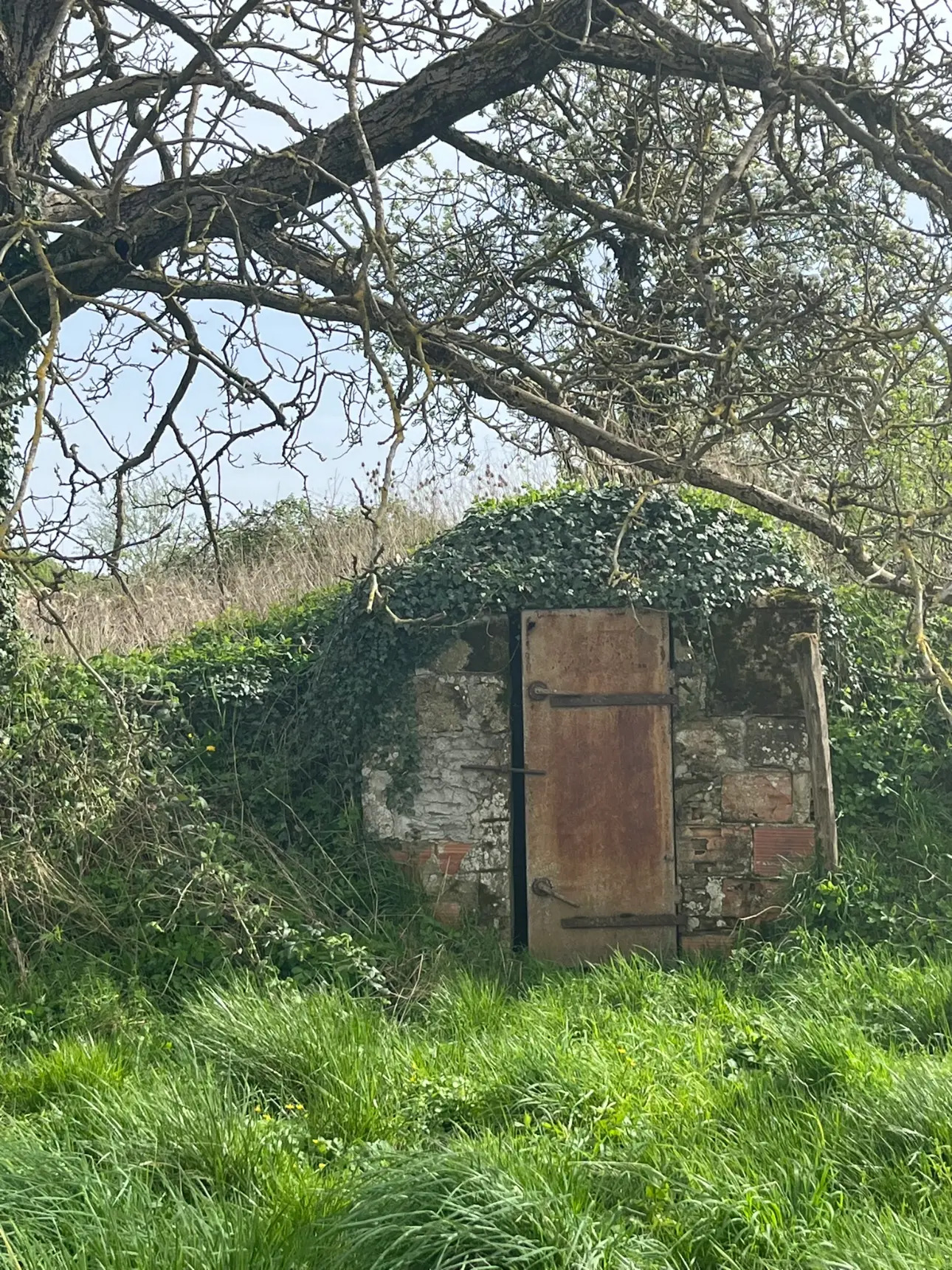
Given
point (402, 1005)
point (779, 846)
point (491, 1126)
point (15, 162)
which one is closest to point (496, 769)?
point (402, 1005)

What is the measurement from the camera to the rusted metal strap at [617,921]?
693 centimetres

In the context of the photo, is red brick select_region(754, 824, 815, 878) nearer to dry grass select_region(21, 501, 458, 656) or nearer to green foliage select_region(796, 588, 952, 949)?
green foliage select_region(796, 588, 952, 949)

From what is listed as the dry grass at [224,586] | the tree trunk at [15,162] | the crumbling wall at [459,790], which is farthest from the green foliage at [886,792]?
the tree trunk at [15,162]

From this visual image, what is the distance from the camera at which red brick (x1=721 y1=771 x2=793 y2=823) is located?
706 cm

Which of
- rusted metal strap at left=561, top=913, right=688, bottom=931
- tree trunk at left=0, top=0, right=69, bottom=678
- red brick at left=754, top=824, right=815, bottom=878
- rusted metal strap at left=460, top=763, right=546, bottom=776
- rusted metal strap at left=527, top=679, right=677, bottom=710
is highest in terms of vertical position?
tree trunk at left=0, top=0, right=69, bottom=678

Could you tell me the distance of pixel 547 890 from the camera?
22.7 ft

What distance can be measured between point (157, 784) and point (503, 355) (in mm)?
3305

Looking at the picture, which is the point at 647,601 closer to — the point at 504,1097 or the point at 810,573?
the point at 810,573

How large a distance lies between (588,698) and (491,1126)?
3.19 m

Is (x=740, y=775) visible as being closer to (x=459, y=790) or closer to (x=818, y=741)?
(x=818, y=741)

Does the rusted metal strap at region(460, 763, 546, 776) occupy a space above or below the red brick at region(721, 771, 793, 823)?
above

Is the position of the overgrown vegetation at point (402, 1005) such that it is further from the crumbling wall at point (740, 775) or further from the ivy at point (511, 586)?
the crumbling wall at point (740, 775)

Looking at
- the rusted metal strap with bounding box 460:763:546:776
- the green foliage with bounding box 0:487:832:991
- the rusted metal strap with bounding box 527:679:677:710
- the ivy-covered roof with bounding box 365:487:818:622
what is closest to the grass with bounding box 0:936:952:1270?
the green foliage with bounding box 0:487:832:991

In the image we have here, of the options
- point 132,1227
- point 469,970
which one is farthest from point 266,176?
point 132,1227
